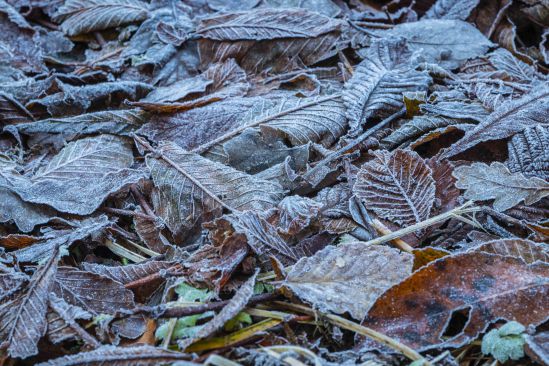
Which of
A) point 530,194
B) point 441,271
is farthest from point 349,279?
point 530,194

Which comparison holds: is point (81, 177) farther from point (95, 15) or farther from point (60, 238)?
point (95, 15)

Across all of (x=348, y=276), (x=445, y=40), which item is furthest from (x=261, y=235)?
(x=445, y=40)

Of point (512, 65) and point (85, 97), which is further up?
point (512, 65)

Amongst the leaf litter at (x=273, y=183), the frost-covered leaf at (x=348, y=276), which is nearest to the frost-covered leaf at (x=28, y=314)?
the leaf litter at (x=273, y=183)

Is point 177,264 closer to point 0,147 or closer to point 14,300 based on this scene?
point 14,300

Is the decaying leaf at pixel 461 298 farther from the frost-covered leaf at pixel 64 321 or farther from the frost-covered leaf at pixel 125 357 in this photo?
the frost-covered leaf at pixel 64 321
